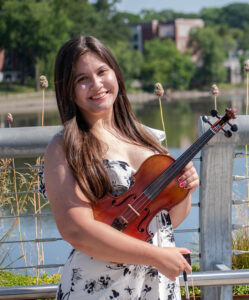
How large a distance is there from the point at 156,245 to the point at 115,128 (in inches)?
15.0

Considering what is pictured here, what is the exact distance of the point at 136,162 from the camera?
1.63 meters

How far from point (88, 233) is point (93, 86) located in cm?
42

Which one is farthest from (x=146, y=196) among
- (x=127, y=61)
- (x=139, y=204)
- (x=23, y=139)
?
(x=127, y=61)

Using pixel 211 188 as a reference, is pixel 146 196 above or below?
above

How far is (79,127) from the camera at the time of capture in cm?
157

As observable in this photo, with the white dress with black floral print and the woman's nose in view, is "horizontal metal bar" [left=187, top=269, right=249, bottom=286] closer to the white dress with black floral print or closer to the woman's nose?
the white dress with black floral print

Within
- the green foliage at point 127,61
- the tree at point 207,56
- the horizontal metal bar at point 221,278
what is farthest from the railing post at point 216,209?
the tree at point 207,56

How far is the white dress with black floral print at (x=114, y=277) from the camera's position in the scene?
1.52 metres

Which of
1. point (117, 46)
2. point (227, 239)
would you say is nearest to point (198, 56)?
point (117, 46)

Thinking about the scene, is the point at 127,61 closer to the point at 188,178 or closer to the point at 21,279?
the point at 21,279

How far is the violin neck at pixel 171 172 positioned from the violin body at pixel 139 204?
1 centimetres

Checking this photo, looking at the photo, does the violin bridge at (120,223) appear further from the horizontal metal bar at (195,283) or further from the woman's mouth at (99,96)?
the horizontal metal bar at (195,283)

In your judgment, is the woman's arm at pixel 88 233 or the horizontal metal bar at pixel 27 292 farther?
the horizontal metal bar at pixel 27 292

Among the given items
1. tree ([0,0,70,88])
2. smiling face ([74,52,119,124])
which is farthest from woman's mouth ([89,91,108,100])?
tree ([0,0,70,88])
